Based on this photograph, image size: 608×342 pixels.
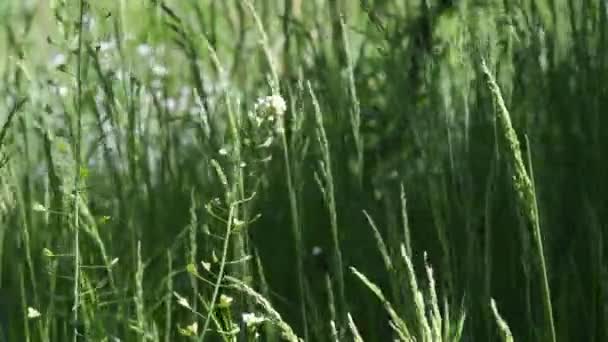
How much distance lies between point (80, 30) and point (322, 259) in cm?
97

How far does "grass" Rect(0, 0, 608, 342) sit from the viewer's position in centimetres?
148

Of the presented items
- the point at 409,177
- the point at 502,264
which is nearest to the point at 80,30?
the point at 502,264

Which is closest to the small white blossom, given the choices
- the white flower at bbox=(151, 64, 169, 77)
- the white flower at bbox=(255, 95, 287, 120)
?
the white flower at bbox=(255, 95, 287, 120)

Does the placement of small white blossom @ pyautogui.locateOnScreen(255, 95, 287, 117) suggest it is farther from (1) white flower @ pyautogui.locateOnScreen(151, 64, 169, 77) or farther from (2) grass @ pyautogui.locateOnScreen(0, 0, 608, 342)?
(1) white flower @ pyautogui.locateOnScreen(151, 64, 169, 77)

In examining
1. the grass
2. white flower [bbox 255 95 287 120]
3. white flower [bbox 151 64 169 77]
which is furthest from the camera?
white flower [bbox 151 64 169 77]

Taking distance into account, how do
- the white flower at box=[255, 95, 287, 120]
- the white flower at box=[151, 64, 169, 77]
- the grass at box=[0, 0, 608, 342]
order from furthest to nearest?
the white flower at box=[151, 64, 169, 77], the grass at box=[0, 0, 608, 342], the white flower at box=[255, 95, 287, 120]

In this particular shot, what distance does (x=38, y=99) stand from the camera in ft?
7.30

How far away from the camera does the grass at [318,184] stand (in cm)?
148

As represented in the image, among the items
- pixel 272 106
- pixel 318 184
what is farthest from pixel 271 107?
pixel 318 184

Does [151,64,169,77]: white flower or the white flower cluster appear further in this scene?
[151,64,169,77]: white flower

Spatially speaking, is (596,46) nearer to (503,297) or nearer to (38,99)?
(503,297)

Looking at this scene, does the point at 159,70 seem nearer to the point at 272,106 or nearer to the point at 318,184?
the point at 318,184

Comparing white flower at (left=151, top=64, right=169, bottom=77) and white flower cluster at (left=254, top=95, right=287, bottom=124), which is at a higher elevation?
white flower at (left=151, top=64, right=169, bottom=77)

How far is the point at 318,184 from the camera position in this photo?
203 cm
